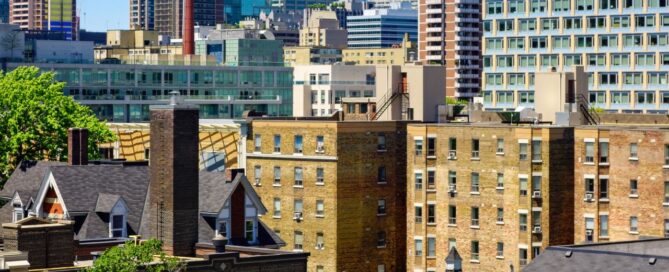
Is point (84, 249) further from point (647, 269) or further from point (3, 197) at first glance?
point (647, 269)

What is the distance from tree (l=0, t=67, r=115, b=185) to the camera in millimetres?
134500

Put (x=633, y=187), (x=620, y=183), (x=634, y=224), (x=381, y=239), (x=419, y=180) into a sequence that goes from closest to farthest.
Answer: (x=634, y=224) → (x=633, y=187) → (x=620, y=183) → (x=419, y=180) → (x=381, y=239)

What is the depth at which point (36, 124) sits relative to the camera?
138 m

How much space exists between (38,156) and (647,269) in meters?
68.4

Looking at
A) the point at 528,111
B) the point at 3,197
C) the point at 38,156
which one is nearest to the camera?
the point at 3,197

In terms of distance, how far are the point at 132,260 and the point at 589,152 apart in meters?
52.0

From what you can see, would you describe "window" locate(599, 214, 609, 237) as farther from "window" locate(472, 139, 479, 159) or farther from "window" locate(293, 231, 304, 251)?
"window" locate(293, 231, 304, 251)

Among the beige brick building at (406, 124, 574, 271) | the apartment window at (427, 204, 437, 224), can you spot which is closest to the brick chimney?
the beige brick building at (406, 124, 574, 271)

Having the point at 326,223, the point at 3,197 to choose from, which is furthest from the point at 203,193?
the point at 326,223

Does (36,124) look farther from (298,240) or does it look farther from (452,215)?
(452,215)

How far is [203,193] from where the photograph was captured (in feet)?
357

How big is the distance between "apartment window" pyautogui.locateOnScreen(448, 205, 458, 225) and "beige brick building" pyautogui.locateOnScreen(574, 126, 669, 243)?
8.84m

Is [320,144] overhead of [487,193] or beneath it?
overhead

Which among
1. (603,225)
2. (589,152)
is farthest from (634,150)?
(603,225)
